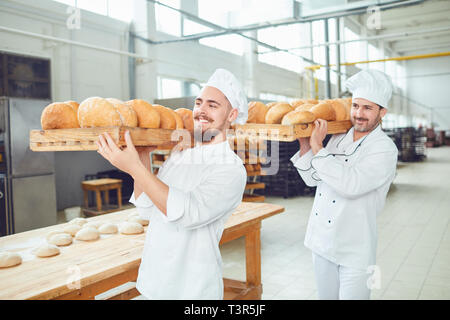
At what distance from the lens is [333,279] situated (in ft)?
5.84

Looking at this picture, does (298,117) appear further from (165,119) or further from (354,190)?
(165,119)

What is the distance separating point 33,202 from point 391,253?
469cm

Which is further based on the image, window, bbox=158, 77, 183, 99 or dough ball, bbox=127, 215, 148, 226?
window, bbox=158, 77, 183, 99

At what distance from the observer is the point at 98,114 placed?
1.29 meters

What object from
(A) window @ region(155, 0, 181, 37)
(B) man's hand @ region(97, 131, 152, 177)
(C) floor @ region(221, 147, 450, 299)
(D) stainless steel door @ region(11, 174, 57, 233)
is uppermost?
(A) window @ region(155, 0, 181, 37)

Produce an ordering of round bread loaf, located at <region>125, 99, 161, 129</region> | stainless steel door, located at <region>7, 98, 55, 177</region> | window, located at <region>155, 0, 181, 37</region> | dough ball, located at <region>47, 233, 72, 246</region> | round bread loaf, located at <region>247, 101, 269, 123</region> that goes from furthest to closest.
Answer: window, located at <region>155, 0, 181, 37</region> → stainless steel door, located at <region>7, 98, 55, 177</region> → dough ball, located at <region>47, 233, 72, 246</region> → round bread loaf, located at <region>247, 101, 269, 123</region> → round bread loaf, located at <region>125, 99, 161, 129</region>

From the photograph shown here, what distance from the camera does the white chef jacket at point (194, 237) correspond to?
1.31 metres

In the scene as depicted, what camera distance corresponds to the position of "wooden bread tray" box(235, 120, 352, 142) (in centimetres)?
159

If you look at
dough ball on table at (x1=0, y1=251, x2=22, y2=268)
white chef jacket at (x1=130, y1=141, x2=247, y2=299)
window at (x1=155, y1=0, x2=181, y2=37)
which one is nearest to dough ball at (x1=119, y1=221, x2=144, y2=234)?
dough ball on table at (x1=0, y1=251, x2=22, y2=268)

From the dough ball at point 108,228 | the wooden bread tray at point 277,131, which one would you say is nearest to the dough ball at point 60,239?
the dough ball at point 108,228

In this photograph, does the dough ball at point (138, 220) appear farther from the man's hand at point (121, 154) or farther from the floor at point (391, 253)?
the man's hand at point (121, 154)

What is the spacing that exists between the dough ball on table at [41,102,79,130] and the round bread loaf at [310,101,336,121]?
107cm

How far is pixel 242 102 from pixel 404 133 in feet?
48.1

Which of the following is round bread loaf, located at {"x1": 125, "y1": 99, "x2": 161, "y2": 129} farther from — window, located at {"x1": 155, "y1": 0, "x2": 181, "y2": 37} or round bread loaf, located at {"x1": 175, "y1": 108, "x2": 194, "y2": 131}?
window, located at {"x1": 155, "y1": 0, "x2": 181, "y2": 37}
